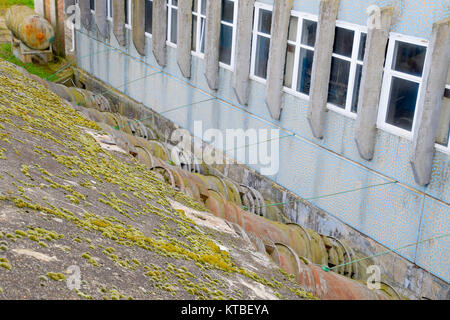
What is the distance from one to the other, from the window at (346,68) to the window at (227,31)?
3298 mm

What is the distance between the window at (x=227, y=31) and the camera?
541 inches

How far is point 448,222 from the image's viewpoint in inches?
367

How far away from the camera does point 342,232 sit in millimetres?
11367

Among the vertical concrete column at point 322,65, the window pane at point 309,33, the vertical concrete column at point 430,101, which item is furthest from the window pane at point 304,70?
the vertical concrete column at point 430,101

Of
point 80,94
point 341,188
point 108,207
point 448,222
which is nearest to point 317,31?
point 341,188

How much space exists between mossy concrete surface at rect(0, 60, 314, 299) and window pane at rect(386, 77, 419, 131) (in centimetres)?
321

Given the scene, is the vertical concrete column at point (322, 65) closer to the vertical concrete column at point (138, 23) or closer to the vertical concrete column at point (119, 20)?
the vertical concrete column at point (138, 23)

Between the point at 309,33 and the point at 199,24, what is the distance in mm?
4216

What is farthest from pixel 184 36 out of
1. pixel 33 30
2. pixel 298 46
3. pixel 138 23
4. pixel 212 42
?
pixel 33 30

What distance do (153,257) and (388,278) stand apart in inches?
203

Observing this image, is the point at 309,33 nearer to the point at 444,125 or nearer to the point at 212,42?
the point at 212,42

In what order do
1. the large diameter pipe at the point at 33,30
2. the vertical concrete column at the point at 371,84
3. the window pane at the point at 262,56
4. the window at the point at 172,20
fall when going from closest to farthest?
1. the vertical concrete column at the point at 371,84
2. the window pane at the point at 262,56
3. the window at the point at 172,20
4. the large diameter pipe at the point at 33,30

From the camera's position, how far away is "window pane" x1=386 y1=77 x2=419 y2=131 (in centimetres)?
966
